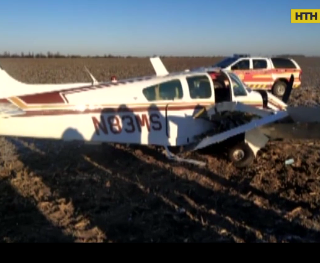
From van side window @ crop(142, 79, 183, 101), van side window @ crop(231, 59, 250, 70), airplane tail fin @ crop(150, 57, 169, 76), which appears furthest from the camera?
van side window @ crop(231, 59, 250, 70)

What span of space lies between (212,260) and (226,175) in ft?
12.0

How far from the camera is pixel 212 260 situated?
3744mm

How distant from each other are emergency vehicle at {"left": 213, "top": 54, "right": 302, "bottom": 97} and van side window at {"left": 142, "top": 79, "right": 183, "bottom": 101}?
34.4ft

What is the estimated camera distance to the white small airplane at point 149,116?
7578 mm

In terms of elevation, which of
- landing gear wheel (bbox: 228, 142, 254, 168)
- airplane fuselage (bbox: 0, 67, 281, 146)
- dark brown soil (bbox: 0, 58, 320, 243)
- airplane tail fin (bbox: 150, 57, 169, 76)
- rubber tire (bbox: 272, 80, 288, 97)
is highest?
airplane tail fin (bbox: 150, 57, 169, 76)

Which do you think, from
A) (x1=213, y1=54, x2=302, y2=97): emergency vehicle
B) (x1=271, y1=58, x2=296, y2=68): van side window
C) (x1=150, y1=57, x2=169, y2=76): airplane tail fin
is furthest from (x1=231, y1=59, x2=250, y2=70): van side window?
(x1=150, y1=57, x2=169, y2=76): airplane tail fin

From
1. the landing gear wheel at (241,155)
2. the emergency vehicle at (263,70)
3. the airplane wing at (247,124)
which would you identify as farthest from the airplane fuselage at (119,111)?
the emergency vehicle at (263,70)

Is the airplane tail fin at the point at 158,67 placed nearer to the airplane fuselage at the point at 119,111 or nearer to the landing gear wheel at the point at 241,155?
the airplane fuselage at the point at 119,111

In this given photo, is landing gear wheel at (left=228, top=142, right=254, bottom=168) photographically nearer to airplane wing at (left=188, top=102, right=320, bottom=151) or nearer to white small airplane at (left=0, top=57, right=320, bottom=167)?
white small airplane at (left=0, top=57, right=320, bottom=167)

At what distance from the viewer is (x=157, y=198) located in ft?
20.6

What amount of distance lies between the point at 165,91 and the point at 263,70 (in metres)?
11.8

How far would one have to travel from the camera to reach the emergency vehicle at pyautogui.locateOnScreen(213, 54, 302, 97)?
18.2m

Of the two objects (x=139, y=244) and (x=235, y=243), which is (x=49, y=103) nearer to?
(x=139, y=244)

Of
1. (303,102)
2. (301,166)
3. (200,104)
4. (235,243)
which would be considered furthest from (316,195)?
(303,102)
